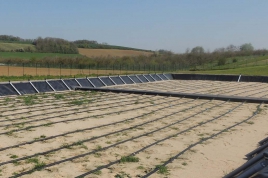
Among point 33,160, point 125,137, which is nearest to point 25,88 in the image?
point 125,137

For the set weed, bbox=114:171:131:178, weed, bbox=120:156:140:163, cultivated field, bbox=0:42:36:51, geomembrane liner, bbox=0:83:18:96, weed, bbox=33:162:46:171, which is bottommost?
weed, bbox=114:171:131:178

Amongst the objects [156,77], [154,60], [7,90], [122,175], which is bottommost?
[122,175]

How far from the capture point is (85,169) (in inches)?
213

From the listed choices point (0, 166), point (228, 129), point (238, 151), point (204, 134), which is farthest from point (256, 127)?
point (0, 166)

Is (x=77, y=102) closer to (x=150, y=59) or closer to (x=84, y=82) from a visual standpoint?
(x=84, y=82)

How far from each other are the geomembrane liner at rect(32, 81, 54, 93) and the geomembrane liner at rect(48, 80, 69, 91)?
1.22 feet

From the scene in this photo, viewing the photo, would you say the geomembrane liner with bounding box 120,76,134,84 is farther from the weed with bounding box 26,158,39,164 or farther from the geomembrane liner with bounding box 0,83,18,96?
the weed with bounding box 26,158,39,164

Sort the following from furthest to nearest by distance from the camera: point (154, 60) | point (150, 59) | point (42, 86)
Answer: point (150, 59), point (154, 60), point (42, 86)

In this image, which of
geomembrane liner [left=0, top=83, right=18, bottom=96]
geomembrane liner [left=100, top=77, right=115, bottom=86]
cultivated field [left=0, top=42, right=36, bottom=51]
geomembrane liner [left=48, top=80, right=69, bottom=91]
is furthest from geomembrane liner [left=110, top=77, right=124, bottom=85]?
cultivated field [left=0, top=42, right=36, bottom=51]

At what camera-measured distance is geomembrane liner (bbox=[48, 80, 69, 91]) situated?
16.8 metres

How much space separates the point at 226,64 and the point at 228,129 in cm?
4287

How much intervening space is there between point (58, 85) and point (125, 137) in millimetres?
10238

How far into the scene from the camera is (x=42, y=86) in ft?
Result: 53.0

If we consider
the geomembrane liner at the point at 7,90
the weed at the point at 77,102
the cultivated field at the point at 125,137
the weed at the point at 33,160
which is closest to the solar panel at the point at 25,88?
the geomembrane liner at the point at 7,90
